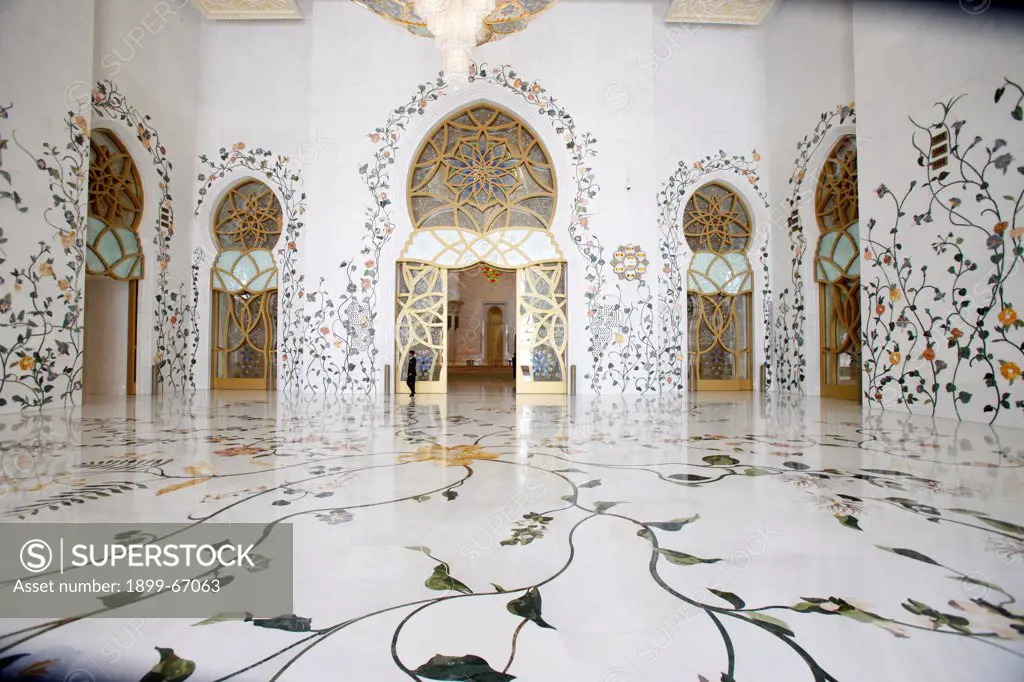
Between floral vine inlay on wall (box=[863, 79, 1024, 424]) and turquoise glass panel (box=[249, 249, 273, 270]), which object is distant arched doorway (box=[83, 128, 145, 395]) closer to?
turquoise glass panel (box=[249, 249, 273, 270])

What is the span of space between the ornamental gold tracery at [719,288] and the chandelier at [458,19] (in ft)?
10.9

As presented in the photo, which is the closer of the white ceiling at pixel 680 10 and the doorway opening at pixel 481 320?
the white ceiling at pixel 680 10

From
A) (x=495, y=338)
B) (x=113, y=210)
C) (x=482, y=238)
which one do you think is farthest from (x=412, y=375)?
(x=495, y=338)

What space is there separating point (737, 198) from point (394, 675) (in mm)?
7587

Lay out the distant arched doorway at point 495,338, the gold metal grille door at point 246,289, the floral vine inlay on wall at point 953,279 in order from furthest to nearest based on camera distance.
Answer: the distant arched doorway at point 495,338 → the gold metal grille door at point 246,289 → the floral vine inlay on wall at point 953,279

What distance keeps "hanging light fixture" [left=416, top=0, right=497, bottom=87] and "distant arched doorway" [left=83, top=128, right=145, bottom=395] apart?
396 centimetres

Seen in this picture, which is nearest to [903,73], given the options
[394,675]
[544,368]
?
[544,368]

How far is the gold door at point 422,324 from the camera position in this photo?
6.57 metres

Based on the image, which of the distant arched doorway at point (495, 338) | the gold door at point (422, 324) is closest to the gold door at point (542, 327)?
the gold door at point (422, 324)

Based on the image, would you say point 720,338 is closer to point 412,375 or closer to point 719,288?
point 719,288

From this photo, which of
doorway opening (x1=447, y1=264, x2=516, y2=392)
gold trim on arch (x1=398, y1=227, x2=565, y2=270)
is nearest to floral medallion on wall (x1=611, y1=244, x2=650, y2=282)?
gold trim on arch (x1=398, y1=227, x2=565, y2=270)

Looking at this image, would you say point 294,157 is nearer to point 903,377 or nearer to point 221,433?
point 221,433

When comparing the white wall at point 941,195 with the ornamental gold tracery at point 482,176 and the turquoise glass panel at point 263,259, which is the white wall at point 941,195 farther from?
the turquoise glass panel at point 263,259

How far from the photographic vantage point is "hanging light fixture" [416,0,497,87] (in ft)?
16.3
